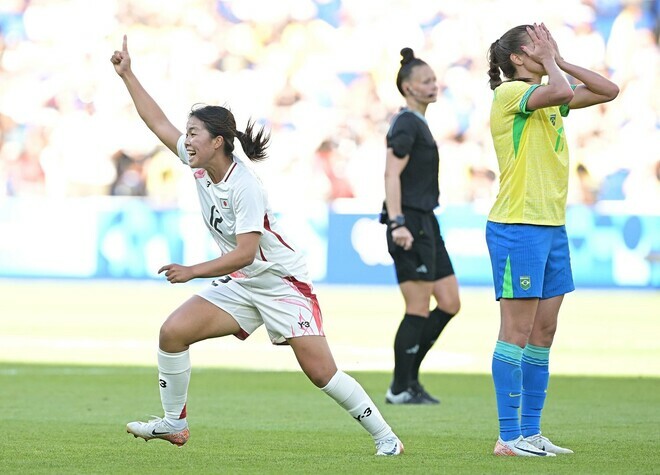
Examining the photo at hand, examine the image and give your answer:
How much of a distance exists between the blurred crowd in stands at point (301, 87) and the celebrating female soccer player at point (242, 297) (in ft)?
48.5

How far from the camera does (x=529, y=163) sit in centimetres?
626

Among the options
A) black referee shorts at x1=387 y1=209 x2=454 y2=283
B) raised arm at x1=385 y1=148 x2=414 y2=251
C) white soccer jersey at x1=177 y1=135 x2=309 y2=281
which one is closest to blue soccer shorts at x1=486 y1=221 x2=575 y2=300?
white soccer jersey at x1=177 y1=135 x2=309 y2=281

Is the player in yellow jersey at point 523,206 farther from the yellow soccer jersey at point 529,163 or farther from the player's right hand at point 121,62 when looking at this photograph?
the player's right hand at point 121,62

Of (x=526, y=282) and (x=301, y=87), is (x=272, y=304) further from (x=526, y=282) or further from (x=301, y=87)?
(x=301, y=87)

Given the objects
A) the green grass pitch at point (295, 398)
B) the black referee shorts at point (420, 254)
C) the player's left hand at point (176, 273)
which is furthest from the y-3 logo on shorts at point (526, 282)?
the black referee shorts at point (420, 254)

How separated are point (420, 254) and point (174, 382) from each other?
10.1 feet

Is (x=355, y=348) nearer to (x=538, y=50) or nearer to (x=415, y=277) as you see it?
(x=415, y=277)

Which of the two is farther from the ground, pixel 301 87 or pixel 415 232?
pixel 301 87

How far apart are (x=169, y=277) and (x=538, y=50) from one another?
6.82 ft

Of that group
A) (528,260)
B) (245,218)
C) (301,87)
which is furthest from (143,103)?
(301,87)

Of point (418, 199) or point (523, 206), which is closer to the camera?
point (523, 206)

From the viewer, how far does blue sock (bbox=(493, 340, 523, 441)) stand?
246 inches

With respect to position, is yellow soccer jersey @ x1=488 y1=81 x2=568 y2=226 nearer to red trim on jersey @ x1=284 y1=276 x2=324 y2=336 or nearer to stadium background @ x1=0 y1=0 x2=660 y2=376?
red trim on jersey @ x1=284 y1=276 x2=324 y2=336

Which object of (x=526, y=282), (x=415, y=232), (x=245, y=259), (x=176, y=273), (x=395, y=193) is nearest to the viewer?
(x=176, y=273)
